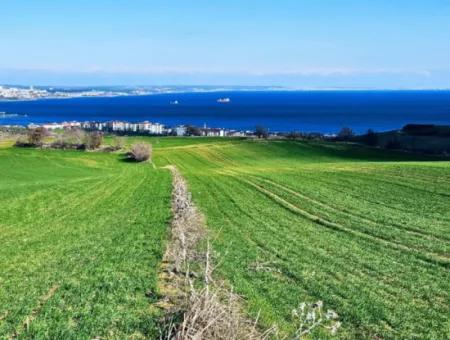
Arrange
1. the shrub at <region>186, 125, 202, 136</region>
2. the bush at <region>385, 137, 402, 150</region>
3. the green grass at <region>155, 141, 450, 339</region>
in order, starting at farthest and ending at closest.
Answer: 1. the shrub at <region>186, 125, 202, 136</region>
2. the bush at <region>385, 137, 402, 150</region>
3. the green grass at <region>155, 141, 450, 339</region>

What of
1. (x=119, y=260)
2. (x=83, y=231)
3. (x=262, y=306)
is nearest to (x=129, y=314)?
(x=262, y=306)

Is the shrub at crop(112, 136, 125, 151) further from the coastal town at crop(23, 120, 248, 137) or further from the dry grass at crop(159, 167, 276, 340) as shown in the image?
the dry grass at crop(159, 167, 276, 340)

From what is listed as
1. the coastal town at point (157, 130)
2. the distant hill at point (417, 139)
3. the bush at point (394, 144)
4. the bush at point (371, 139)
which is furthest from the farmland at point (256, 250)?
the coastal town at point (157, 130)

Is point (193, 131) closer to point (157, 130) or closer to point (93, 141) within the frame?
point (157, 130)

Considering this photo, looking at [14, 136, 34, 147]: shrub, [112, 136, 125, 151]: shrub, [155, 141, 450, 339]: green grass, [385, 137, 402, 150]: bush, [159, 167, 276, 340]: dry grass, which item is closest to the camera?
[159, 167, 276, 340]: dry grass

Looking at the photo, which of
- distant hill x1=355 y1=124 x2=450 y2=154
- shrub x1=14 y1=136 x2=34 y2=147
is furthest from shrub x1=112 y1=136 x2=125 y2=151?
distant hill x1=355 y1=124 x2=450 y2=154

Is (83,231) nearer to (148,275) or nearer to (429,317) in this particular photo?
(148,275)

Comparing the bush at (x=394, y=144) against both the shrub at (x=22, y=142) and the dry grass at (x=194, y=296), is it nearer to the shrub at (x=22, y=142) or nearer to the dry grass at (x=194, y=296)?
the shrub at (x=22, y=142)

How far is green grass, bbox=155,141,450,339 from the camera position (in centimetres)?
1271

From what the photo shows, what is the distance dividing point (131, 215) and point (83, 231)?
4.25 m

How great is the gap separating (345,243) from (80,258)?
998 cm

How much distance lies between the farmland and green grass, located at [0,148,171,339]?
6cm

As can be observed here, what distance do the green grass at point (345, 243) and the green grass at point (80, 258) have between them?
2728 millimetres

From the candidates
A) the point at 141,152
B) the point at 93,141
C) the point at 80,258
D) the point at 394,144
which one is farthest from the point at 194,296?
the point at 93,141
